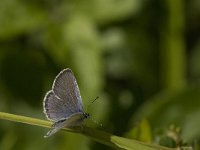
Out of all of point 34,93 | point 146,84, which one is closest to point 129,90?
point 146,84

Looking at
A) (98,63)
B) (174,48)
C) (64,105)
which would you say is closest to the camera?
(64,105)

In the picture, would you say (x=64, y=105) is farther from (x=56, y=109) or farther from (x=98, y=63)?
(x=98, y=63)

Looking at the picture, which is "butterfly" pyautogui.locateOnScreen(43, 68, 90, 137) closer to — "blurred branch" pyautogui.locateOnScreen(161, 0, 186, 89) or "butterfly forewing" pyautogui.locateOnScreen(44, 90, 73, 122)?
"butterfly forewing" pyautogui.locateOnScreen(44, 90, 73, 122)

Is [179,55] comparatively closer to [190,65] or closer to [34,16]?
[190,65]

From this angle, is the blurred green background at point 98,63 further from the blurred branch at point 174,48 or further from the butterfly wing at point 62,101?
the butterfly wing at point 62,101

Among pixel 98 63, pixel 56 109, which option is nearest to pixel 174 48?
pixel 98 63

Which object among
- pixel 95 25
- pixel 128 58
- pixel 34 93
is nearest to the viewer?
pixel 34 93

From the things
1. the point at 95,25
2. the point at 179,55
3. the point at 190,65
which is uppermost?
the point at 95,25

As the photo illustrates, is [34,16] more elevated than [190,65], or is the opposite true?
[34,16]
